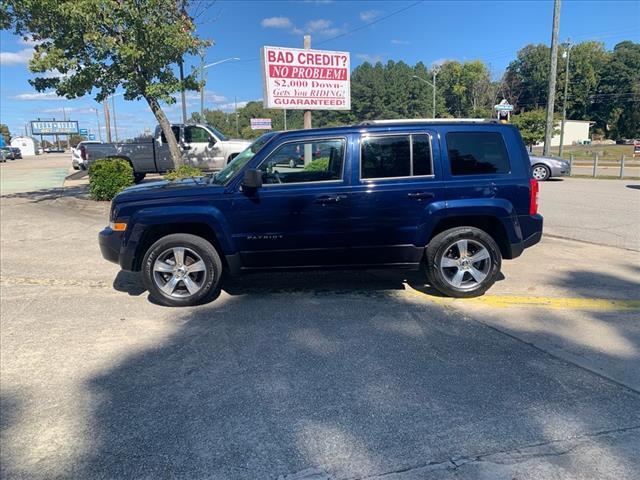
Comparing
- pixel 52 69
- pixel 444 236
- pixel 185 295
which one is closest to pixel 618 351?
pixel 444 236

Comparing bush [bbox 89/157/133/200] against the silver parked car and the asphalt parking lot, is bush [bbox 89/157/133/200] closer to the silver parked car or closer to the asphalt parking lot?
the asphalt parking lot

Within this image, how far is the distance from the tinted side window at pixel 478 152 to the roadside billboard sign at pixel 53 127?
459ft

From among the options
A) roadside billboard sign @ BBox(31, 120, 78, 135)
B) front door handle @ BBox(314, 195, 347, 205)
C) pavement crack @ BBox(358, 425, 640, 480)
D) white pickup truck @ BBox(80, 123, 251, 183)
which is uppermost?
roadside billboard sign @ BBox(31, 120, 78, 135)

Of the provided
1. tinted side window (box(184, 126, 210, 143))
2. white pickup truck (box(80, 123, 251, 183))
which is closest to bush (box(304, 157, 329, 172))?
white pickup truck (box(80, 123, 251, 183))

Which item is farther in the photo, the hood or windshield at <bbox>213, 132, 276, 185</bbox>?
windshield at <bbox>213, 132, 276, 185</bbox>

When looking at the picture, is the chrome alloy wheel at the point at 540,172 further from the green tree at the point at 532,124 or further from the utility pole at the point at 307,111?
the green tree at the point at 532,124

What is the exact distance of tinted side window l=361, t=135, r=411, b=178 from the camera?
514 centimetres

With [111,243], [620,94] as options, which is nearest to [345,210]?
[111,243]

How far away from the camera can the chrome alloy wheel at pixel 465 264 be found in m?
5.32

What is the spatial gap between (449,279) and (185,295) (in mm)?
2913

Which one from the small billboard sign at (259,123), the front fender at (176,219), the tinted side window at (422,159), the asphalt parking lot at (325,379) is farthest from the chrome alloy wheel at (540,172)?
the small billboard sign at (259,123)

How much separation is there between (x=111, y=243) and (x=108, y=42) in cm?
738

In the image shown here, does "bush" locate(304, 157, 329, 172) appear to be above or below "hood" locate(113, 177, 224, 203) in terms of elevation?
above

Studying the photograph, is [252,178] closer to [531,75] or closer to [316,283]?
[316,283]
